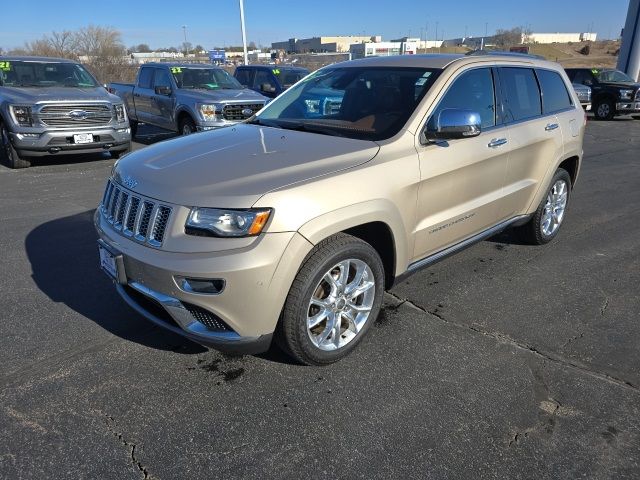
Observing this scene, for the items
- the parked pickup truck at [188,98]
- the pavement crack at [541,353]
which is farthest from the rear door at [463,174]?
the parked pickup truck at [188,98]

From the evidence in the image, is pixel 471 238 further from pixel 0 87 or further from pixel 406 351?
pixel 0 87

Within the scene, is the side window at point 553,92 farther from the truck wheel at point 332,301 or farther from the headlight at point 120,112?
the headlight at point 120,112

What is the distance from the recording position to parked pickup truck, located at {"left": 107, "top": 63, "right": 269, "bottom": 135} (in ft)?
32.3

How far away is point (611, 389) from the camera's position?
9.33ft

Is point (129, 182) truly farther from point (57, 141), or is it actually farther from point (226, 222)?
point (57, 141)

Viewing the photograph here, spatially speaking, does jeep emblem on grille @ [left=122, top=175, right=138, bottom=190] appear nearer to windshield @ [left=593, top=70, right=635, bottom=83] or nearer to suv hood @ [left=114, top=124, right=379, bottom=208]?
suv hood @ [left=114, top=124, right=379, bottom=208]

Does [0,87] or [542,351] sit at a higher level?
[0,87]

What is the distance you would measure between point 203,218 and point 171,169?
1.79 ft

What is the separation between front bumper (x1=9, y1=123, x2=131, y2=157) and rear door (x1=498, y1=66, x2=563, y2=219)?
23.4ft

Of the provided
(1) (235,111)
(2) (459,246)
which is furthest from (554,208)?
(1) (235,111)

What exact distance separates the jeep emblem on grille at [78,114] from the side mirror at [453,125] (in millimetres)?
→ 7295

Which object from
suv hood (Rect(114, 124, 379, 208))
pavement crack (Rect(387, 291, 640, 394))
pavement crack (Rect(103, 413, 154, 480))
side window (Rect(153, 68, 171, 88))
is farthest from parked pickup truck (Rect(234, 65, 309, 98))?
pavement crack (Rect(103, 413, 154, 480))

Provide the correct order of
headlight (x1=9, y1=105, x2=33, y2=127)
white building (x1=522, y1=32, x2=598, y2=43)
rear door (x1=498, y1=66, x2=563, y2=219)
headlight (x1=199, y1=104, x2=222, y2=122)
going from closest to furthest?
rear door (x1=498, y1=66, x2=563, y2=219) < headlight (x1=9, y1=105, x2=33, y2=127) < headlight (x1=199, y1=104, x2=222, y2=122) < white building (x1=522, y1=32, x2=598, y2=43)

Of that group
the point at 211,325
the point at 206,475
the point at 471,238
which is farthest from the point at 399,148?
the point at 206,475
